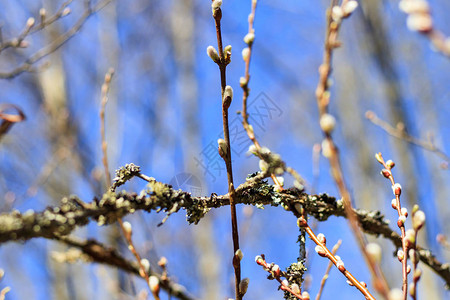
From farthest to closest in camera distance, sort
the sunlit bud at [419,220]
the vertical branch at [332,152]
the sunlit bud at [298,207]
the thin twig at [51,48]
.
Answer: the thin twig at [51,48]
the sunlit bud at [298,207]
the sunlit bud at [419,220]
the vertical branch at [332,152]

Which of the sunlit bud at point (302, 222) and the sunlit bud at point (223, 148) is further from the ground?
the sunlit bud at point (223, 148)

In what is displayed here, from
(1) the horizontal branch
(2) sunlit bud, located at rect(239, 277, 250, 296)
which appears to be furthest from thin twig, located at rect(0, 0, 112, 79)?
(2) sunlit bud, located at rect(239, 277, 250, 296)

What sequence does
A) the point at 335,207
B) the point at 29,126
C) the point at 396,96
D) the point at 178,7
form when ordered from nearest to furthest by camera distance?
1. the point at 335,207
2. the point at 396,96
3. the point at 29,126
4. the point at 178,7

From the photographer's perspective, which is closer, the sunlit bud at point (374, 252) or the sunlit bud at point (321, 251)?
the sunlit bud at point (374, 252)

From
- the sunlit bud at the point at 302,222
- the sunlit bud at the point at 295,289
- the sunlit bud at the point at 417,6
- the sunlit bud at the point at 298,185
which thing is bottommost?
the sunlit bud at the point at 295,289

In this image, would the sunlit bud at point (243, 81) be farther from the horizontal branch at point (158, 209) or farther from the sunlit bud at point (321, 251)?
the sunlit bud at point (321, 251)

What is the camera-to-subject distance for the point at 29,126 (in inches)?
202

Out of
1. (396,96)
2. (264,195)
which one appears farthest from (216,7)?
(396,96)

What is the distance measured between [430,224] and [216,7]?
10.3 feet

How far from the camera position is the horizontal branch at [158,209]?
517 mm

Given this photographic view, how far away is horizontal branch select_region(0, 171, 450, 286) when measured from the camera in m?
0.52

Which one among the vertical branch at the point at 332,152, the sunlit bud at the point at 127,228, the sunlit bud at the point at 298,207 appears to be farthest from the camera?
the sunlit bud at the point at 298,207

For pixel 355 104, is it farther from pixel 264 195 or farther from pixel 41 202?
pixel 264 195

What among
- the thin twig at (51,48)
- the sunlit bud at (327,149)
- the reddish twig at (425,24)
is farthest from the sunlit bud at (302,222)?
the thin twig at (51,48)
